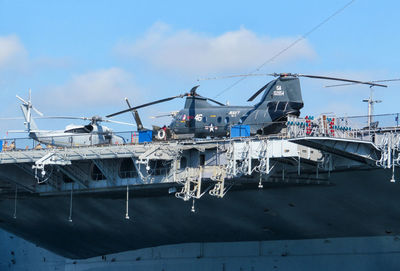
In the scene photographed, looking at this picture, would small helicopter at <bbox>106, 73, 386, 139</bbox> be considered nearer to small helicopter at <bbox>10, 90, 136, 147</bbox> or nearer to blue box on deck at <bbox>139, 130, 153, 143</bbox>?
blue box on deck at <bbox>139, 130, 153, 143</bbox>

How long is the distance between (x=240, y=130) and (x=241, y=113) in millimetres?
4876

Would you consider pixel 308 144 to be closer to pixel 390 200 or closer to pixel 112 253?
pixel 390 200

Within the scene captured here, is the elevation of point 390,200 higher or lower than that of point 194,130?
lower

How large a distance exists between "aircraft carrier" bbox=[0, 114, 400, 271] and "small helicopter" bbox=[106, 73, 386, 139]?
161 centimetres

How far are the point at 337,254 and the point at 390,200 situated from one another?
5338 mm

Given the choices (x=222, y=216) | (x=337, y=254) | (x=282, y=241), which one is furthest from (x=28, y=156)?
(x=337, y=254)

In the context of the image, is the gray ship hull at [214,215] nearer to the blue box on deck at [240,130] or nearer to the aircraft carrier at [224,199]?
the aircraft carrier at [224,199]

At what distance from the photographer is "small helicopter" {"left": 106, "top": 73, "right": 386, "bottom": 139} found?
34.6m

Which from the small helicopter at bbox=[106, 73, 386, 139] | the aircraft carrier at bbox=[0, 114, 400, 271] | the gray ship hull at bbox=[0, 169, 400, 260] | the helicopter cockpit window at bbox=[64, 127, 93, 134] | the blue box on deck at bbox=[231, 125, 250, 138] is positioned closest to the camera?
the aircraft carrier at bbox=[0, 114, 400, 271]

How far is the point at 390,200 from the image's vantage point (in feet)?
98.3

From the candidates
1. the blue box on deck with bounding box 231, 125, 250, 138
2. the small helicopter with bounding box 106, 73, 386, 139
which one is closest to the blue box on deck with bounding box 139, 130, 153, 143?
the small helicopter with bounding box 106, 73, 386, 139

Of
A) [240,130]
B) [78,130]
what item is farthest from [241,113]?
[78,130]

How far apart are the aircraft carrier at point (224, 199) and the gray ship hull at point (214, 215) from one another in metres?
0.08

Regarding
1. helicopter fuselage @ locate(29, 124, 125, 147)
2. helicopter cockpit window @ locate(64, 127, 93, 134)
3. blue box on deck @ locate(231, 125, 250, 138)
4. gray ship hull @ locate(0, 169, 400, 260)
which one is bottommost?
gray ship hull @ locate(0, 169, 400, 260)
